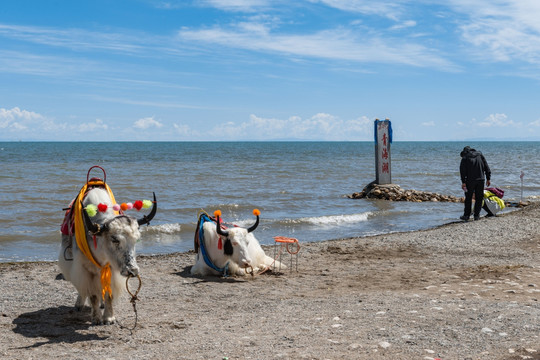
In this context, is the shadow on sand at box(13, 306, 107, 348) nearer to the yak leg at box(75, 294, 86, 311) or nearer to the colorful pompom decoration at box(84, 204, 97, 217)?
the yak leg at box(75, 294, 86, 311)

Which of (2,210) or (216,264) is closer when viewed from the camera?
(216,264)

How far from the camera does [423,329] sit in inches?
211

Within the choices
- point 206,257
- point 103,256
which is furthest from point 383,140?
point 103,256

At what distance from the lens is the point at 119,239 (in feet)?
17.5

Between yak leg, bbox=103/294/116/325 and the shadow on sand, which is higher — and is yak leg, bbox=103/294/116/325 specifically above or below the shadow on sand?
above

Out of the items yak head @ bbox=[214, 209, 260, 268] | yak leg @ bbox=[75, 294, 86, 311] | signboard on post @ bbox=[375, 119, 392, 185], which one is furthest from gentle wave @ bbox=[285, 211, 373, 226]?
yak leg @ bbox=[75, 294, 86, 311]

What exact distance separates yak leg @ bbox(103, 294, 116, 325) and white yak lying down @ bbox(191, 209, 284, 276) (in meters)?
2.43

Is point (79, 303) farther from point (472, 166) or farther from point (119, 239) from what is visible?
point (472, 166)

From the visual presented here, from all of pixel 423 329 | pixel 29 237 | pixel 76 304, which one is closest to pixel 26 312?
pixel 76 304

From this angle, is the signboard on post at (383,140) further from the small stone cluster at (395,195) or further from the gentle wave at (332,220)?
the gentle wave at (332,220)

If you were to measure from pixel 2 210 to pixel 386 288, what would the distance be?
12.9m

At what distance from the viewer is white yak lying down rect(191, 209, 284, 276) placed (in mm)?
8172

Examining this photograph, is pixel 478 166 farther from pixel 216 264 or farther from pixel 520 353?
pixel 520 353

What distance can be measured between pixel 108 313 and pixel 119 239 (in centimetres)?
102
